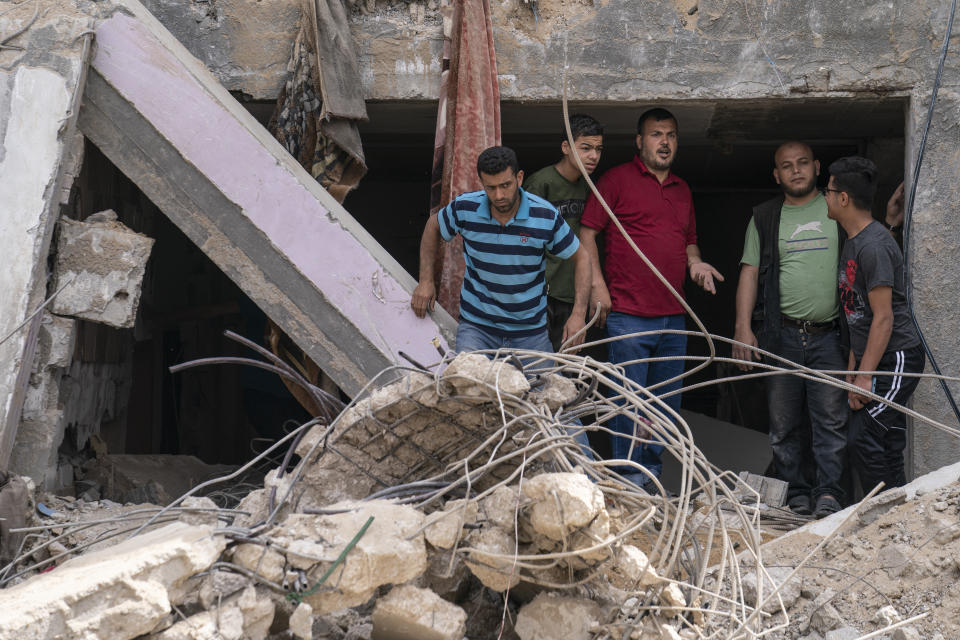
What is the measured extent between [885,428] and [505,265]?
81.6 inches

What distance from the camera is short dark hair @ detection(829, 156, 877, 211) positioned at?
471 cm

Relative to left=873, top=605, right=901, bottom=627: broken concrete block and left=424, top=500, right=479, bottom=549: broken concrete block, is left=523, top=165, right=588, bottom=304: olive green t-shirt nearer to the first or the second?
left=873, top=605, right=901, bottom=627: broken concrete block

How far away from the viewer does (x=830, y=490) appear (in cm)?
491

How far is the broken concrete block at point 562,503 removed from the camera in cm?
271

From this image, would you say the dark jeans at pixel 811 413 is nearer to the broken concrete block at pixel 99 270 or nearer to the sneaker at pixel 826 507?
the sneaker at pixel 826 507

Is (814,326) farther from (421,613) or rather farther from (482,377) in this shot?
(421,613)

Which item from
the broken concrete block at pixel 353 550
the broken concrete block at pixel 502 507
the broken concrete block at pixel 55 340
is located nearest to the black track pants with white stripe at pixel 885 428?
the broken concrete block at pixel 502 507

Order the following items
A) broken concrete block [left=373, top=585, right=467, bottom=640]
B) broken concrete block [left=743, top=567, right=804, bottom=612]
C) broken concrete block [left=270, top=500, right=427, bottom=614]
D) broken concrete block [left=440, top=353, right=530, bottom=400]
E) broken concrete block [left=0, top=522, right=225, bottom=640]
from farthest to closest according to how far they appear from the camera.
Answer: broken concrete block [left=743, top=567, right=804, bottom=612] < broken concrete block [left=440, top=353, right=530, bottom=400] < broken concrete block [left=373, top=585, right=467, bottom=640] < broken concrete block [left=270, top=500, right=427, bottom=614] < broken concrete block [left=0, top=522, right=225, bottom=640]

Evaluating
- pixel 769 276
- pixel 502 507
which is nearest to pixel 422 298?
pixel 502 507

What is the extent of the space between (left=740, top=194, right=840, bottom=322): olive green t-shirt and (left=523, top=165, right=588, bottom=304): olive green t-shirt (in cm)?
114

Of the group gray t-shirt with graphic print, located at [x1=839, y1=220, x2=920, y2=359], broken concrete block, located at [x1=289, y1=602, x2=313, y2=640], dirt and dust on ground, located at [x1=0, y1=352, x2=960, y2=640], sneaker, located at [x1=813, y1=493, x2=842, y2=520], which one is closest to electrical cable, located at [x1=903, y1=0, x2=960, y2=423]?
gray t-shirt with graphic print, located at [x1=839, y1=220, x2=920, y2=359]

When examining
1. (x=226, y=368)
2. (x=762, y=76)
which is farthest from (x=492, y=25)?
(x=226, y=368)

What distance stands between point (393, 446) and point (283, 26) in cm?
293

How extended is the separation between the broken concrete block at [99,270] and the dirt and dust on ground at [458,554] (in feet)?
3.24
